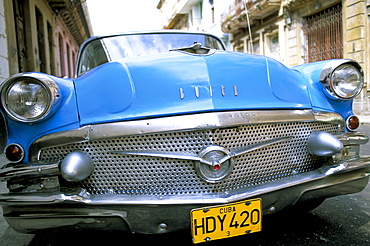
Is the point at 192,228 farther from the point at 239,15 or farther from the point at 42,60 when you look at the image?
the point at 239,15

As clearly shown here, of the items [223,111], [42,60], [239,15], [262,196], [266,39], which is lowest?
[262,196]

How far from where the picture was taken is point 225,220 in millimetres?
1477

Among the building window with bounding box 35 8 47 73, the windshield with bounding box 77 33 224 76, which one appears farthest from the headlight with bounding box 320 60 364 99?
the building window with bounding box 35 8 47 73

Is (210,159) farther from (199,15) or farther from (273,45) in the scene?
(199,15)

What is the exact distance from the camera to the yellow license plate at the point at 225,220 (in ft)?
4.77

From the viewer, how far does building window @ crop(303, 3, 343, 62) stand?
36.8 feet

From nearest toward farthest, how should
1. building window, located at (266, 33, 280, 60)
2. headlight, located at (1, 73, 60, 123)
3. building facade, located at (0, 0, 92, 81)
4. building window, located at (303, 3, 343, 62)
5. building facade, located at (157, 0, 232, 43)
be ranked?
headlight, located at (1, 73, 60, 123)
building facade, located at (0, 0, 92, 81)
building window, located at (303, 3, 343, 62)
building window, located at (266, 33, 280, 60)
building facade, located at (157, 0, 232, 43)

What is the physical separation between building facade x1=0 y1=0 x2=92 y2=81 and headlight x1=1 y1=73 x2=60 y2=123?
363 centimetres

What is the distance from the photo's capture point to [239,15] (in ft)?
51.2

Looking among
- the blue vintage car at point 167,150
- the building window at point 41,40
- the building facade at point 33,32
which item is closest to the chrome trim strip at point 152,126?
the blue vintage car at point 167,150

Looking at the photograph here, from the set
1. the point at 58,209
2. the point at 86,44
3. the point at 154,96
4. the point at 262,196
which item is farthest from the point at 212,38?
the point at 58,209

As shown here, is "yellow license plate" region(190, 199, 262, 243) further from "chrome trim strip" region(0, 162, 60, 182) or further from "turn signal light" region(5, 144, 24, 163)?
"turn signal light" region(5, 144, 24, 163)

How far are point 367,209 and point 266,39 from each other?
13996 mm

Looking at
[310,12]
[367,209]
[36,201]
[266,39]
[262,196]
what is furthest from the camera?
[266,39]
